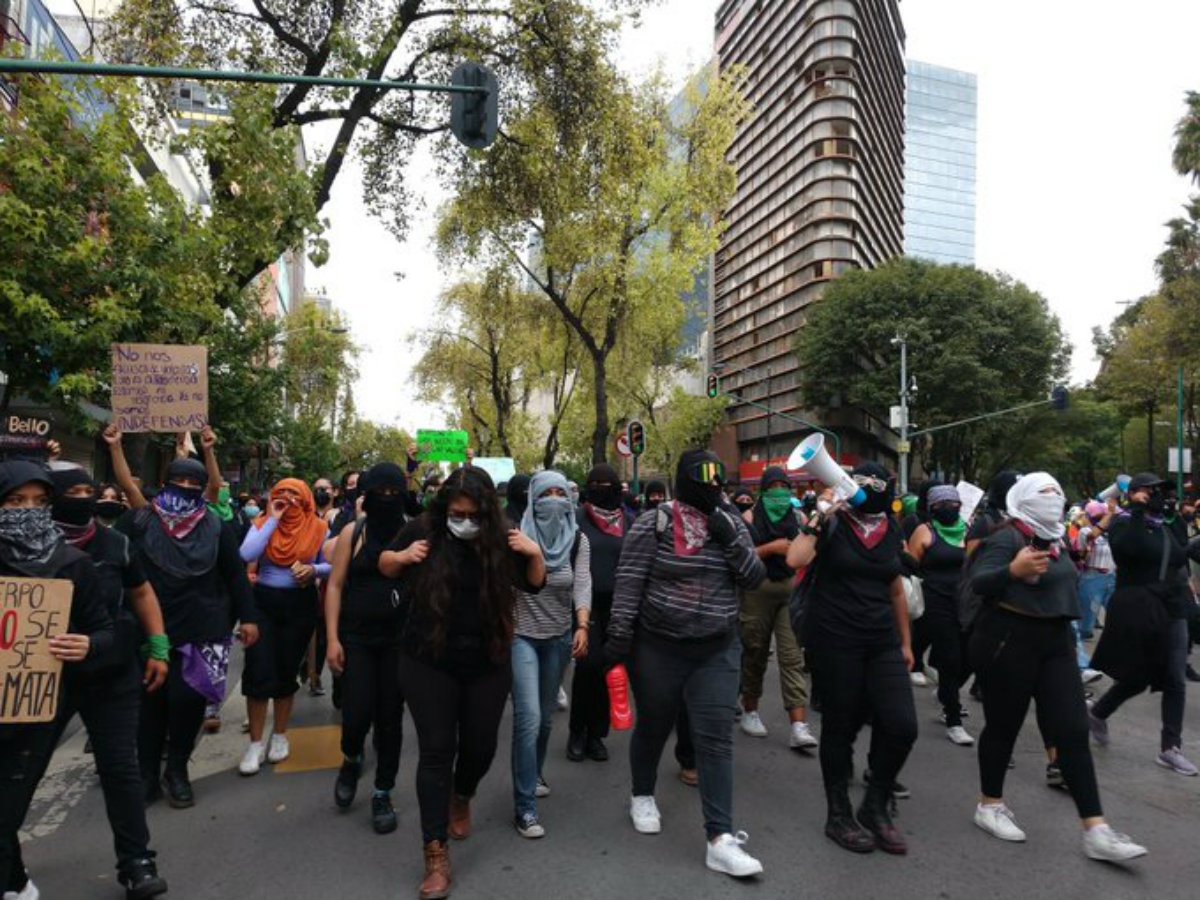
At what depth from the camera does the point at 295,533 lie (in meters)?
5.25

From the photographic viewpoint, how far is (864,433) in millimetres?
52844

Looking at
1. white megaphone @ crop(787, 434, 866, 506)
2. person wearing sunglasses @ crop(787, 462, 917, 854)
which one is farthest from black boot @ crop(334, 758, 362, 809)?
white megaphone @ crop(787, 434, 866, 506)

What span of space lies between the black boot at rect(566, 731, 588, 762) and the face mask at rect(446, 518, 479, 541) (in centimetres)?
236

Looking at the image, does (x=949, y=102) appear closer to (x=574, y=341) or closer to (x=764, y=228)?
(x=764, y=228)

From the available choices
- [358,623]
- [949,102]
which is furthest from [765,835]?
Result: [949,102]

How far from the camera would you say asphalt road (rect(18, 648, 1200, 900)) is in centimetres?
352

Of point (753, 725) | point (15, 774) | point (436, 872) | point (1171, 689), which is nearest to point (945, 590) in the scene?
point (1171, 689)

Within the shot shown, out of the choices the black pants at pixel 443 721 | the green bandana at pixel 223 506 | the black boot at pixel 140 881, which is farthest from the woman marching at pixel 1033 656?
the green bandana at pixel 223 506

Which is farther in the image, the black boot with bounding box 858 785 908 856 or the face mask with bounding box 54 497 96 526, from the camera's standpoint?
the black boot with bounding box 858 785 908 856

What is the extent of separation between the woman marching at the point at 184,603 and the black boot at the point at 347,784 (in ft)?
2.62

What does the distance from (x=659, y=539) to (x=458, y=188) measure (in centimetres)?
1280

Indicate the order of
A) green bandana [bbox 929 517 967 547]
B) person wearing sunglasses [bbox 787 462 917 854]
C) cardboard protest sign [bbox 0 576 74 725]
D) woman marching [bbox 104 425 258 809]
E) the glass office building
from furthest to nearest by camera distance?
the glass office building → green bandana [bbox 929 517 967 547] → woman marching [bbox 104 425 258 809] → person wearing sunglasses [bbox 787 462 917 854] → cardboard protest sign [bbox 0 576 74 725]

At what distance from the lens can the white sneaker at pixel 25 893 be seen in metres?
3.21

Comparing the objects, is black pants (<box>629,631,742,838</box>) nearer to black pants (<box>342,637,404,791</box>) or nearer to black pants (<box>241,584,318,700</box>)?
black pants (<box>342,637,404,791</box>)
